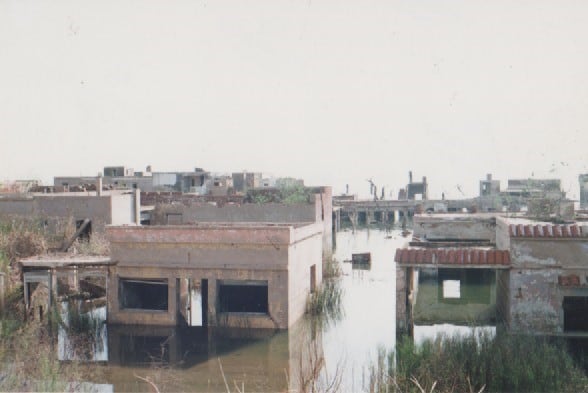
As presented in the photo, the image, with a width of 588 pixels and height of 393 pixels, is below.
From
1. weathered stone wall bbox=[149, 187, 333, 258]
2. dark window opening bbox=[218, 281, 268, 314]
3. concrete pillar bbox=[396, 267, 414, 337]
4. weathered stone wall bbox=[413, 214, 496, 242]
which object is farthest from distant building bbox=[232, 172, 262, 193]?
concrete pillar bbox=[396, 267, 414, 337]

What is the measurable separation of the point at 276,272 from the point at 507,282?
7.14 m

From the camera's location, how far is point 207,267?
20500 millimetres

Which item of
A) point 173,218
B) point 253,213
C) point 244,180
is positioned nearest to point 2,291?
point 173,218

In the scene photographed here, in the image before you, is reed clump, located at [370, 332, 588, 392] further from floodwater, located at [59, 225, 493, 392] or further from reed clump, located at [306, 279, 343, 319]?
reed clump, located at [306, 279, 343, 319]

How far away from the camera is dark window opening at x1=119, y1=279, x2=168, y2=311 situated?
70.6ft

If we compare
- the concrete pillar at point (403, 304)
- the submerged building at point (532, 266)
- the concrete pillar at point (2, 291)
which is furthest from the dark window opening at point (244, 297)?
the submerged building at point (532, 266)

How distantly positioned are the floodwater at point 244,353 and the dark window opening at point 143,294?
1.26 meters

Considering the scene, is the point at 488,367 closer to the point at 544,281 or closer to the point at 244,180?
the point at 544,281

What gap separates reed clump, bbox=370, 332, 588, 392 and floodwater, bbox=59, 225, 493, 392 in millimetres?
1196

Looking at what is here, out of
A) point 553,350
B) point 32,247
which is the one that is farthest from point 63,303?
point 553,350

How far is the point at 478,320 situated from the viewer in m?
18.6

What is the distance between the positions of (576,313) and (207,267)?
1095cm

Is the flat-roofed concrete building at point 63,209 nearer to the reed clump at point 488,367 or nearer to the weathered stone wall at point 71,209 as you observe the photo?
the weathered stone wall at point 71,209

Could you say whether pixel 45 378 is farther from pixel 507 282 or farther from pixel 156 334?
pixel 507 282
